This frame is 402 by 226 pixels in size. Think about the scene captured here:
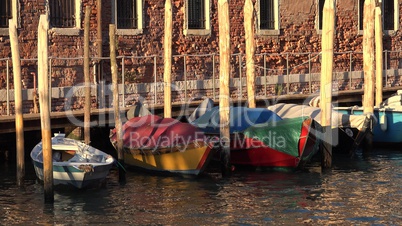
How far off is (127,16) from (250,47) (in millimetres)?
2863

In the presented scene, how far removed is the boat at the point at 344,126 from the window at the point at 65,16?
4.62m

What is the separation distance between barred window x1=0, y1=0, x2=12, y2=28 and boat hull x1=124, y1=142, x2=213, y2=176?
13.0 feet

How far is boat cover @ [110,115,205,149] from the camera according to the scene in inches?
799

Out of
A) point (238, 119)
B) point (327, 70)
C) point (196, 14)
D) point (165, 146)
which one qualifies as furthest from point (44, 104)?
point (196, 14)

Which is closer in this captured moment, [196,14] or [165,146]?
[165,146]

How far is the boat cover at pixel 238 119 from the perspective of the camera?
2170 cm

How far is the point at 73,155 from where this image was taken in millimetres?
19500

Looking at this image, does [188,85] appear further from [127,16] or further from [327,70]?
[327,70]

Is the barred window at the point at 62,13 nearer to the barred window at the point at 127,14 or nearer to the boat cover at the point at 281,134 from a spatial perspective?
the barred window at the point at 127,14

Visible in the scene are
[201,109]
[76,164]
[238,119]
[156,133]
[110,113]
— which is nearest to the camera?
[76,164]

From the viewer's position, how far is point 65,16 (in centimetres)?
2405

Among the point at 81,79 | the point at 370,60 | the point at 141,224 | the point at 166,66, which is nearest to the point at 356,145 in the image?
the point at 370,60

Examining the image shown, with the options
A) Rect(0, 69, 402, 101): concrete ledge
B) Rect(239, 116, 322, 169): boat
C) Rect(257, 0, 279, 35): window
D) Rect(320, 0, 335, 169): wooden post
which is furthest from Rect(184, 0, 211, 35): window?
Rect(320, 0, 335, 169): wooden post

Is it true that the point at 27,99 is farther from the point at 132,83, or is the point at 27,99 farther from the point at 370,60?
the point at 370,60
